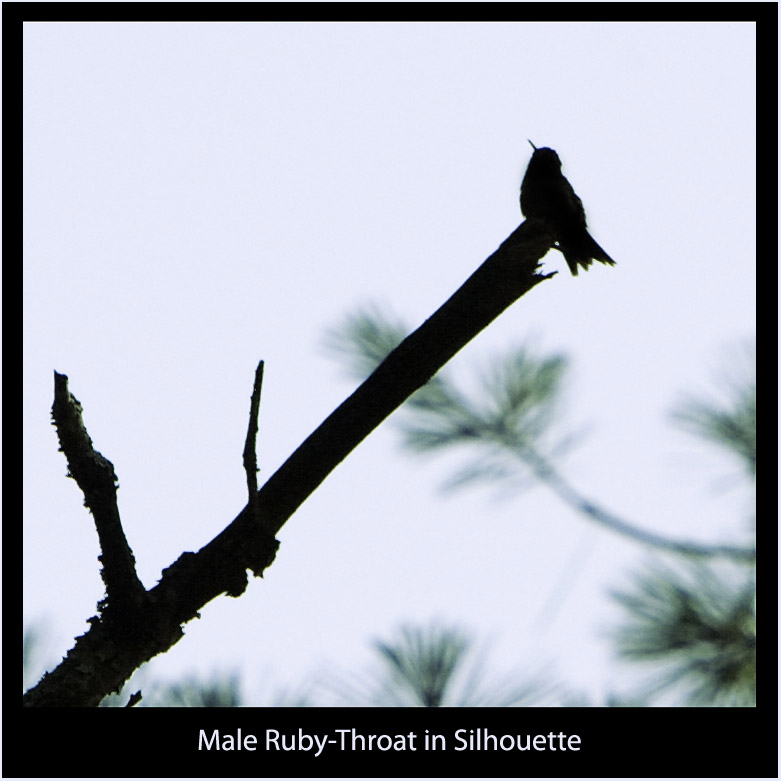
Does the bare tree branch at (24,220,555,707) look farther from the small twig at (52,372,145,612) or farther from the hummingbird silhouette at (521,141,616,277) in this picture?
the hummingbird silhouette at (521,141,616,277)

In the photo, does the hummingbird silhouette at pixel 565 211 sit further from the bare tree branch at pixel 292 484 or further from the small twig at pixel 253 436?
the small twig at pixel 253 436

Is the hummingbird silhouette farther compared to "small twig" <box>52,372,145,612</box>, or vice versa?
the hummingbird silhouette

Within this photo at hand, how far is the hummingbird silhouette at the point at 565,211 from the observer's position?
2.21 meters

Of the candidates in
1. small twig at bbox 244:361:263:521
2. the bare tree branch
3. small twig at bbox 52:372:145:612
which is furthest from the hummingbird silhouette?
small twig at bbox 52:372:145:612

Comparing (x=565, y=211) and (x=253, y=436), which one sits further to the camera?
(x=565, y=211)

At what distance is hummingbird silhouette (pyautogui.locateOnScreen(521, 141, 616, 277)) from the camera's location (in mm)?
2213

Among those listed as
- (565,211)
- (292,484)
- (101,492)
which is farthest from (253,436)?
(565,211)

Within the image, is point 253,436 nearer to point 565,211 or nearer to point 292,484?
point 292,484

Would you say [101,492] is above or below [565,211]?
below

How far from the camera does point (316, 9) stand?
2.36 meters

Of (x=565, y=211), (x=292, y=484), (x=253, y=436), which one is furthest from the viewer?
(x=565, y=211)

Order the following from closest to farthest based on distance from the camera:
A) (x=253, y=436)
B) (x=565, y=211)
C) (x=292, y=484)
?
(x=253, y=436), (x=292, y=484), (x=565, y=211)

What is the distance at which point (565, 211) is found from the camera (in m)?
2.25

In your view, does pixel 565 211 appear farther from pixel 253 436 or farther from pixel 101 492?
pixel 101 492
